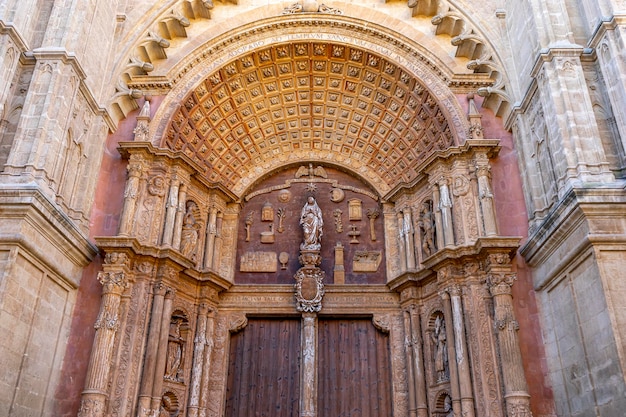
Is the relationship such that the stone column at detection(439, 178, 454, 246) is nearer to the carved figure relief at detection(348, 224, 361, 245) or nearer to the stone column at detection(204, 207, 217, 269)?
the carved figure relief at detection(348, 224, 361, 245)

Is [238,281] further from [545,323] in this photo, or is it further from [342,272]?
[545,323]

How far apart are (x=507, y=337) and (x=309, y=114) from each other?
713 centimetres

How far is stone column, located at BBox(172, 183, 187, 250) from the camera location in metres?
11.2

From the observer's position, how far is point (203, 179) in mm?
12172

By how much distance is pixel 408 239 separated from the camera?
12125 millimetres

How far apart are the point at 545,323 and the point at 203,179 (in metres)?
7.42

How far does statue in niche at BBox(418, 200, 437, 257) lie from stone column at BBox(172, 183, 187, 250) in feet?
16.7

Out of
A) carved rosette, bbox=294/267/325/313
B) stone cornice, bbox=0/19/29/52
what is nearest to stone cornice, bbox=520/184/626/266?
carved rosette, bbox=294/267/325/313

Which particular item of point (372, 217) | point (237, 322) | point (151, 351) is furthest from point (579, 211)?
point (151, 351)

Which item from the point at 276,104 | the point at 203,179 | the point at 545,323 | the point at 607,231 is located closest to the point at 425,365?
the point at 545,323

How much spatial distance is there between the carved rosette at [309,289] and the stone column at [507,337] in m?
3.67

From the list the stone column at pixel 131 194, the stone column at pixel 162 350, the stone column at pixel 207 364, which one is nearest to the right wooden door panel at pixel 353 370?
the stone column at pixel 207 364

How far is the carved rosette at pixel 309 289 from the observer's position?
11.8 m

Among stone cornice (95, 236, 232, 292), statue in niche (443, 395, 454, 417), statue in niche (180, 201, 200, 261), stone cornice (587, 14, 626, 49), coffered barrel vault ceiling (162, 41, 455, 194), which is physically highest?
coffered barrel vault ceiling (162, 41, 455, 194)
